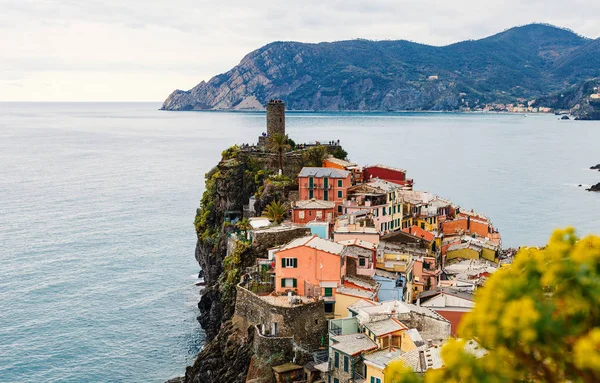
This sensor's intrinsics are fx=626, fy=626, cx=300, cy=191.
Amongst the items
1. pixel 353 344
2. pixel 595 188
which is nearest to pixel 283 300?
pixel 353 344

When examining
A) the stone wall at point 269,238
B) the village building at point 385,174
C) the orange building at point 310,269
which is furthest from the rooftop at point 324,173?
the orange building at point 310,269

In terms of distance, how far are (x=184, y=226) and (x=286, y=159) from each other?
2867 cm

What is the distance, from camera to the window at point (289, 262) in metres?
38.5

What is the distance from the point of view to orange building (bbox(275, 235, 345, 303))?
37.9 meters

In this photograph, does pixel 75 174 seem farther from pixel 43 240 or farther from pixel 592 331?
pixel 592 331

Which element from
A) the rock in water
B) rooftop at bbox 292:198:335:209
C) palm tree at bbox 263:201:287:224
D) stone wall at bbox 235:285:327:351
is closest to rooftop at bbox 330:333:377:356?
stone wall at bbox 235:285:327:351

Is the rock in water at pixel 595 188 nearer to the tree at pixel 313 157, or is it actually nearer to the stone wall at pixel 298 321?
the tree at pixel 313 157

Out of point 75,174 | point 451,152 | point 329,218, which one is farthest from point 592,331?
point 451,152

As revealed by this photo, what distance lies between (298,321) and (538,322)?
29.4m

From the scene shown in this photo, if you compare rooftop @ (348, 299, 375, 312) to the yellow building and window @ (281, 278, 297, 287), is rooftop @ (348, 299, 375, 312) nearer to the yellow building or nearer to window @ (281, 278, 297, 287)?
window @ (281, 278, 297, 287)

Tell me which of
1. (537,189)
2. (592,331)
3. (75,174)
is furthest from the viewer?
(75,174)

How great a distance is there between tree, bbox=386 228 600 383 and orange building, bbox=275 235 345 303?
29.6 m

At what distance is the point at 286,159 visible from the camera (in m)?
68.2

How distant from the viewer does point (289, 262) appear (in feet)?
127
